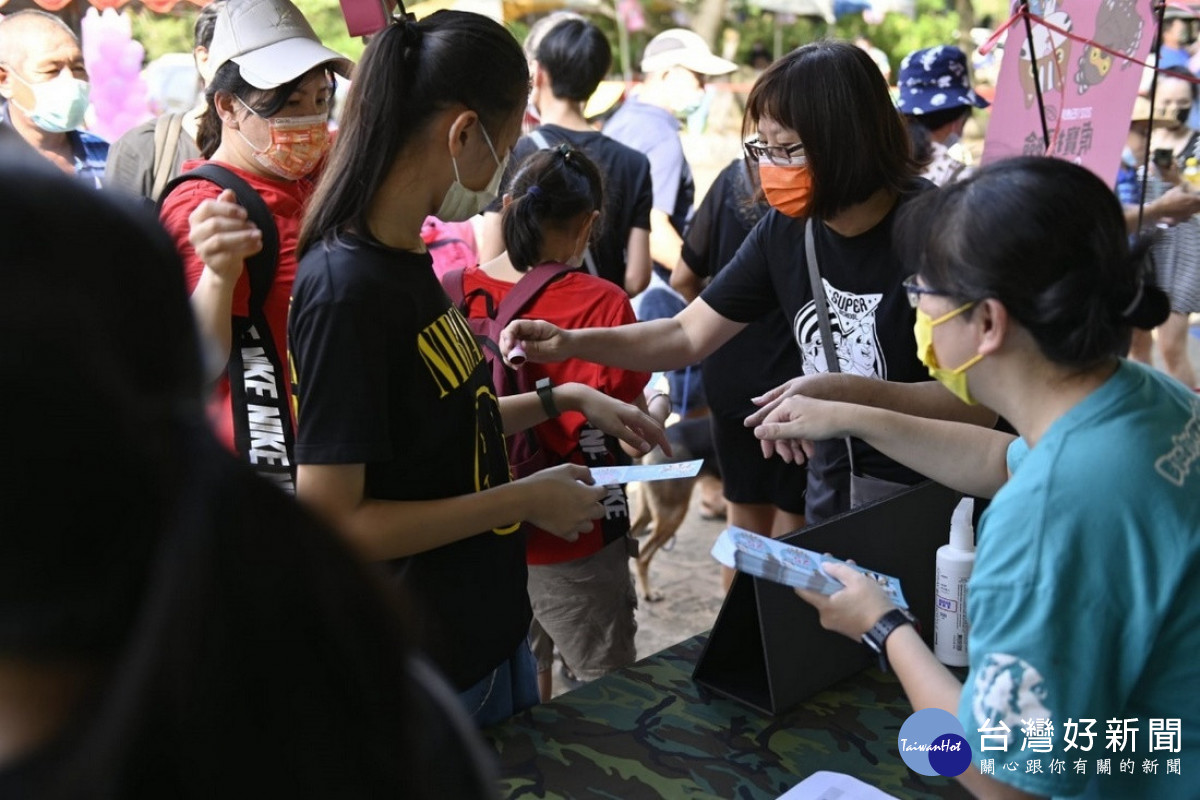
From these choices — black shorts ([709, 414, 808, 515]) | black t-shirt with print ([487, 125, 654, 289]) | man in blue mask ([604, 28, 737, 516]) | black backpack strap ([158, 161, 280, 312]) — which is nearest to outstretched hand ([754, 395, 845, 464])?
black backpack strap ([158, 161, 280, 312])

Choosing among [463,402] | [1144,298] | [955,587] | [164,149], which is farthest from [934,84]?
[463,402]

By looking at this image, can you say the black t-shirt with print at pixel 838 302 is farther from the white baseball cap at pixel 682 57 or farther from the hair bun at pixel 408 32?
the white baseball cap at pixel 682 57

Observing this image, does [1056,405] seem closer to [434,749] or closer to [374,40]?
[434,749]

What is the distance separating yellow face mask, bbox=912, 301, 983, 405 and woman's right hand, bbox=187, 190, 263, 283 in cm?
110

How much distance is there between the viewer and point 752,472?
3498 millimetres

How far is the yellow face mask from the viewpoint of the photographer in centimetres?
133

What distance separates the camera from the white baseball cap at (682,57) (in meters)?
5.09

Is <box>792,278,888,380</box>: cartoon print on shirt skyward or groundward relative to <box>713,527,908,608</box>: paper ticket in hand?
skyward

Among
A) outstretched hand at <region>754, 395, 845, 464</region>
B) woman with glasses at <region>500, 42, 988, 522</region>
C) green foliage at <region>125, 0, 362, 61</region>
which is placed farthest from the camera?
green foliage at <region>125, 0, 362, 61</region>

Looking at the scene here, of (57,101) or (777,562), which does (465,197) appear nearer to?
(777,562)

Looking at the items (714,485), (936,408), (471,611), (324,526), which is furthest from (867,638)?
(714,485)

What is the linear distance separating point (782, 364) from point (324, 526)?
9.02ft

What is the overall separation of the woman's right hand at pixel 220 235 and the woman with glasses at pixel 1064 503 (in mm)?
1121

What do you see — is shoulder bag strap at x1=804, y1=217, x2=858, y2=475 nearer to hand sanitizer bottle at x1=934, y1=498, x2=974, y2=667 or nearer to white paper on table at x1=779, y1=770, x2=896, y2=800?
hand sanitizer bottle at x1=934, y1=498, x2=974, y2=667
